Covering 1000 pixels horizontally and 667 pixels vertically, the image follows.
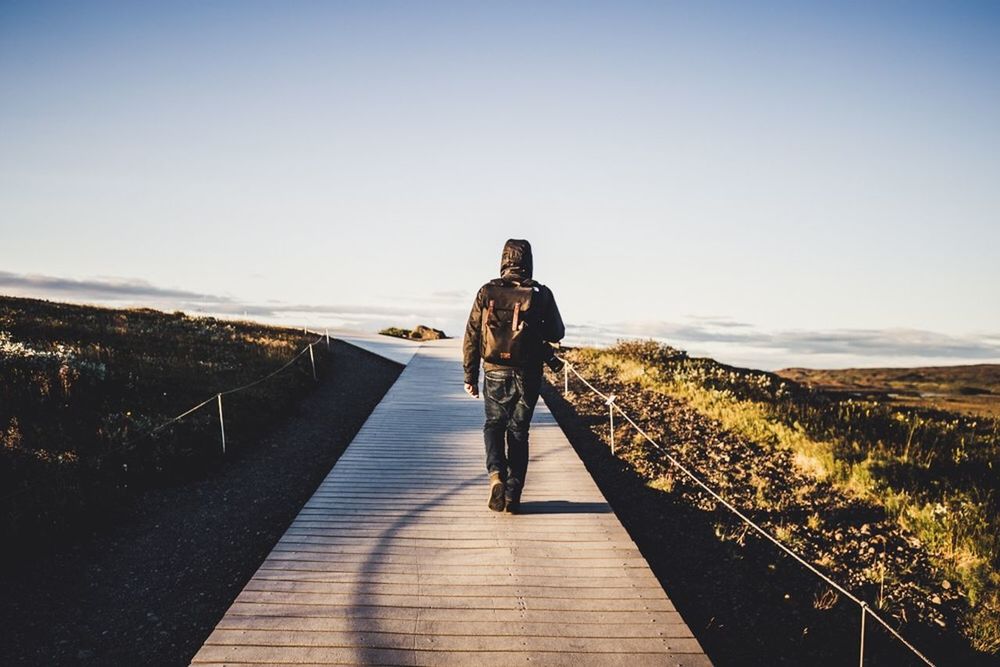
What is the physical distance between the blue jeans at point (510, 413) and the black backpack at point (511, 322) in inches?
7.7

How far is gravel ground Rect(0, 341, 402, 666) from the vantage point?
553cm

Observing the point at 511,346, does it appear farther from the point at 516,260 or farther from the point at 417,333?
the point at 417,333

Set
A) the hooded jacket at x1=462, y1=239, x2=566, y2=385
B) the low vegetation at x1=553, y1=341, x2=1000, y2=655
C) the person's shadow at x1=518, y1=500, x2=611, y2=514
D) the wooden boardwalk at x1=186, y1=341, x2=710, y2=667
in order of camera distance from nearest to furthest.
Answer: the wooden boardwalk at x1=186, y1=341, x2=710, y2=667, the low vegetation at x1=553, y1=341, x2=1000, y2=655, the hooded jacket at x1=462, y1=239, x2=566, y2=385, the person's shadow at x1=518, y1=500, x2=611, y2=514

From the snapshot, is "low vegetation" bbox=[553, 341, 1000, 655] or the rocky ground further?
"low vegetation" bbox=[553, 341, 1000, 655]

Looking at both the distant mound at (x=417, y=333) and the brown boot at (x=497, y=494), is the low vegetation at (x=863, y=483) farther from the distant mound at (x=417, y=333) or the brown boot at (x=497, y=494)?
the distant mound at (x=417, y=333)

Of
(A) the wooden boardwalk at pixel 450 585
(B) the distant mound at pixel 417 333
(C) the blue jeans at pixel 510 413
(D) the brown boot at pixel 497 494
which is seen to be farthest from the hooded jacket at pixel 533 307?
(B) the distant mound at pixel 417 333

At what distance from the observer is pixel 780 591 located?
647 centimetres

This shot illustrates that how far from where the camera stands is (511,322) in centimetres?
651

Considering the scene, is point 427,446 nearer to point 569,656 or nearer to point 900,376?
point 569,656

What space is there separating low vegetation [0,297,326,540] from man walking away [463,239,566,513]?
5561 mm

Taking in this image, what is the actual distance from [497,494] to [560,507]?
35.9 inches

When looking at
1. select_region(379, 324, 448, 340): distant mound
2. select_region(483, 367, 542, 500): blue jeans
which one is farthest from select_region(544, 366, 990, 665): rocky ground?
select_region(379, 324, 448, 340): distant mound

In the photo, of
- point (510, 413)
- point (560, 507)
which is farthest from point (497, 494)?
point (510, 413)

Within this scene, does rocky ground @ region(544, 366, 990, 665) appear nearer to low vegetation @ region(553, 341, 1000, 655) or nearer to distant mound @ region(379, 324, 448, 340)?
low vegetation @ region(553, 341, 1000, 655)
